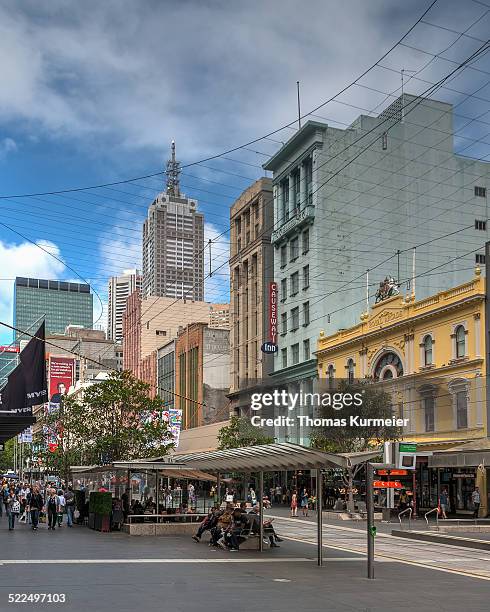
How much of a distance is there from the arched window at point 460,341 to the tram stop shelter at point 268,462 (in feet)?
72.5

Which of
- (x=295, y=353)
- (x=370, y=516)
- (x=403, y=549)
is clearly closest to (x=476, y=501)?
(x=403, y=549)

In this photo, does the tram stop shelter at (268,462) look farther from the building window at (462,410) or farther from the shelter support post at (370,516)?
the building window at (462,410)

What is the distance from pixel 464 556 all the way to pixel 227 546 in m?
7.02

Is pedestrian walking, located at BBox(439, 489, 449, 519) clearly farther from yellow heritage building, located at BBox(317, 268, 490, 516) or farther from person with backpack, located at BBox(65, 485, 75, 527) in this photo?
person with backpack, located at BBox(65, 485, 75, 527)

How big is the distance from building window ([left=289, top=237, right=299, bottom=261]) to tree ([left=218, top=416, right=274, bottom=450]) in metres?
14.5

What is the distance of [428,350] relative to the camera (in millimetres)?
54781

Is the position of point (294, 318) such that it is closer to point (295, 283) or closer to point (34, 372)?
point (295, 283)

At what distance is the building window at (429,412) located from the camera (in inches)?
2095

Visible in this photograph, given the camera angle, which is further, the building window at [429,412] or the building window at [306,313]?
the building window at [306,313]

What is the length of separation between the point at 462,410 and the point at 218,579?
34.5 m

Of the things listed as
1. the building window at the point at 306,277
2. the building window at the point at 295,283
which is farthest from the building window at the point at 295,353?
the building window at the point at 306,277

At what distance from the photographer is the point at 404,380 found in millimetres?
56250

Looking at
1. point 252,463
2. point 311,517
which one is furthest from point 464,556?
point 311,517

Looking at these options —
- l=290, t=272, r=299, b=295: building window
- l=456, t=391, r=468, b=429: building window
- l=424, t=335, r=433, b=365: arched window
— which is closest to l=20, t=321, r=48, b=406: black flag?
l=456, t=391, r=468, b=429: building window
